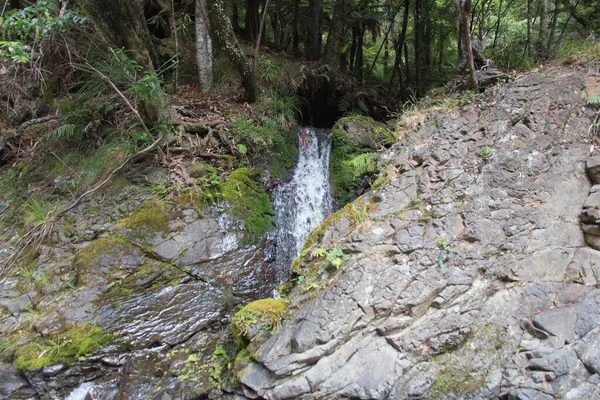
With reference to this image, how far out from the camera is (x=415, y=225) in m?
4.13

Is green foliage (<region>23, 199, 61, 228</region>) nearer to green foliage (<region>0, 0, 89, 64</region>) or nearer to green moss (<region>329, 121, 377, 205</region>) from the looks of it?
green foliage (<region>0, 0, 89, 64</region>)

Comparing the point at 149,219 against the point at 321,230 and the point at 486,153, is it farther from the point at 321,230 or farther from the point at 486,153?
the point at 486,153

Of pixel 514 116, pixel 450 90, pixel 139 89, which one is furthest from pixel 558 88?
pixel 139 89

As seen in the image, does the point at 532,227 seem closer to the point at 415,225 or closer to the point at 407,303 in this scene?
the point at 415,225

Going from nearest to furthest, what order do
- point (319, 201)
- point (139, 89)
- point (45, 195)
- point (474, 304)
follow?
1. point (474, 304)
2. point (139, 89)
3. point (45, 195)
4. point (319, 201)

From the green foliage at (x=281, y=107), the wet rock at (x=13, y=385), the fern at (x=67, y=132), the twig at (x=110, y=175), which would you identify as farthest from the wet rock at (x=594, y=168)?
the fern at (x=67, y=132)

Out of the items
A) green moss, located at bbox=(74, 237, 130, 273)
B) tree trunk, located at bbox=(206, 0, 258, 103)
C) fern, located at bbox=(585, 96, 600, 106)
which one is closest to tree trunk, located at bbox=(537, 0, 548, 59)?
fern, located at bbox=(585, 96, 600, 106)

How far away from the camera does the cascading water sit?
5883mm

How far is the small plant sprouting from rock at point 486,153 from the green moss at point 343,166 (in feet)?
7.03

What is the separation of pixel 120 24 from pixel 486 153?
5.47 metres

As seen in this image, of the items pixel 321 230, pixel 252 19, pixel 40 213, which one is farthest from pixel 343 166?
pixel 252 19

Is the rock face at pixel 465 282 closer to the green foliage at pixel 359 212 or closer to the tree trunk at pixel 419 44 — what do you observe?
the green foliage at pixel 359 212

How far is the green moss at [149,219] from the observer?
527 centimetres

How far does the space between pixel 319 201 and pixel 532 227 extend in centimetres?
339
